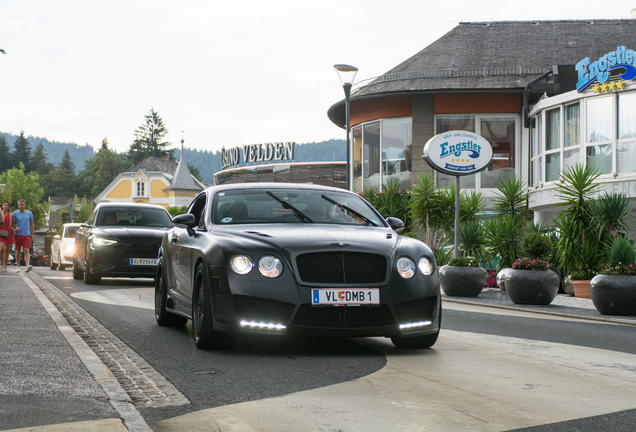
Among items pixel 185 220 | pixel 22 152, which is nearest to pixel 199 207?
pixel 185 220

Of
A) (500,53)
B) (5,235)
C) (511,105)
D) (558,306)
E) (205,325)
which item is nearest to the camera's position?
(205,325)

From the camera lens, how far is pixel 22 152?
6353 inches

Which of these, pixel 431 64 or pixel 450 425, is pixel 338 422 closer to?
pixel 450 425

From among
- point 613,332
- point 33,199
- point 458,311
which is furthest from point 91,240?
point 33,199

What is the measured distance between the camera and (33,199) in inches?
4033

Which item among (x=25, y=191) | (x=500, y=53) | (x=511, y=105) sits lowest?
(x=25, y=191)

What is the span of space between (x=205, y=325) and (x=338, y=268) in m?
1.21

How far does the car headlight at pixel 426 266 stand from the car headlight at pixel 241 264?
136 centimetres

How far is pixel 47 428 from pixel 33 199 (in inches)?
4110

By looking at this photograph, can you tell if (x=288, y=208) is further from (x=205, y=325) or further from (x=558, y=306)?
(x=558, y=306)

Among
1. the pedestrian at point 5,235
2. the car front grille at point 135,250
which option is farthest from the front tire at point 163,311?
the pedestrian at point 5,235

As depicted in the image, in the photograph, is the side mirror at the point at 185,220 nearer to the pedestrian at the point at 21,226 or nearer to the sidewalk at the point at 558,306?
the sidewalk at the point at 558,306

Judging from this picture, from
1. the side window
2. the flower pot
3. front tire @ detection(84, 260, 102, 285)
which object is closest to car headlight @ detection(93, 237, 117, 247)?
front tire @ detection(84, 260, 102, 285)

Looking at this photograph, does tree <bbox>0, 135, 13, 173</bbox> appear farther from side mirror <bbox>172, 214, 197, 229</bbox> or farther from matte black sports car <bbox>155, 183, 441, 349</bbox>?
matte black sports car <bbox>155, 183, 441, 349</bbox>
